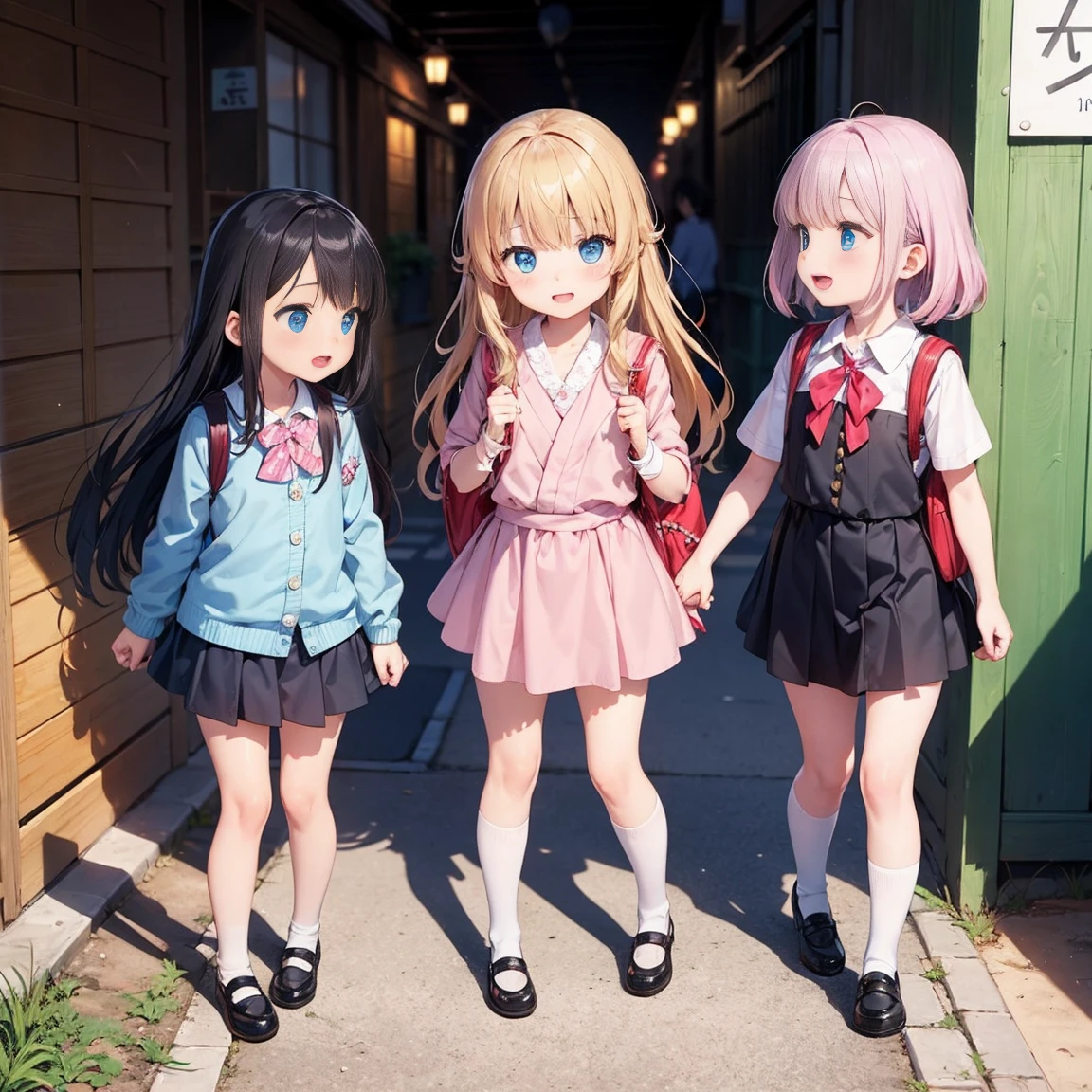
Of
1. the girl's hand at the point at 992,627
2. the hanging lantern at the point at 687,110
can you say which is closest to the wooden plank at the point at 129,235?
the girl's hand at the point at 992,627

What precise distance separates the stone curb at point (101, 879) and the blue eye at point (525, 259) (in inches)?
72.7

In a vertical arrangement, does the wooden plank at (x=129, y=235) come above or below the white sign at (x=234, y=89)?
below

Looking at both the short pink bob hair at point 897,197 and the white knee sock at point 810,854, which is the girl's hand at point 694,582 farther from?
the short pink bob hair at point 897,197

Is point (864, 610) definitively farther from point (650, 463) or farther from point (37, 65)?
point (37, 65)

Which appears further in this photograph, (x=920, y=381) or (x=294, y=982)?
(x=294, y=982)

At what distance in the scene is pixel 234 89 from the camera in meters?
6.80

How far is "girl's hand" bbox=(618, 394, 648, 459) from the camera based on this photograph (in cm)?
280

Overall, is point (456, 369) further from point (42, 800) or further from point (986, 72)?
point (42, 800)

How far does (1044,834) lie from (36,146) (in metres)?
3.00

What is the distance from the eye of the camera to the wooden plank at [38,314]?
10.8ft

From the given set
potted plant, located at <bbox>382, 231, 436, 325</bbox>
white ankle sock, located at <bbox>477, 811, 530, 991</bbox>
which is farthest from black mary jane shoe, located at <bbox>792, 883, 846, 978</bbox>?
potted plant, located at <bbox>382, 231, 436, 325</bbox>

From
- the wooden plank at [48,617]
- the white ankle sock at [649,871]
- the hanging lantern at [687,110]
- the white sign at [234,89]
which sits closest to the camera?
the white ankle sock at [649,871]

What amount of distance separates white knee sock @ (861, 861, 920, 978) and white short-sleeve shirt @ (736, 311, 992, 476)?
86cm

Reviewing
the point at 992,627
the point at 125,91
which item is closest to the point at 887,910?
the point at 992,627
